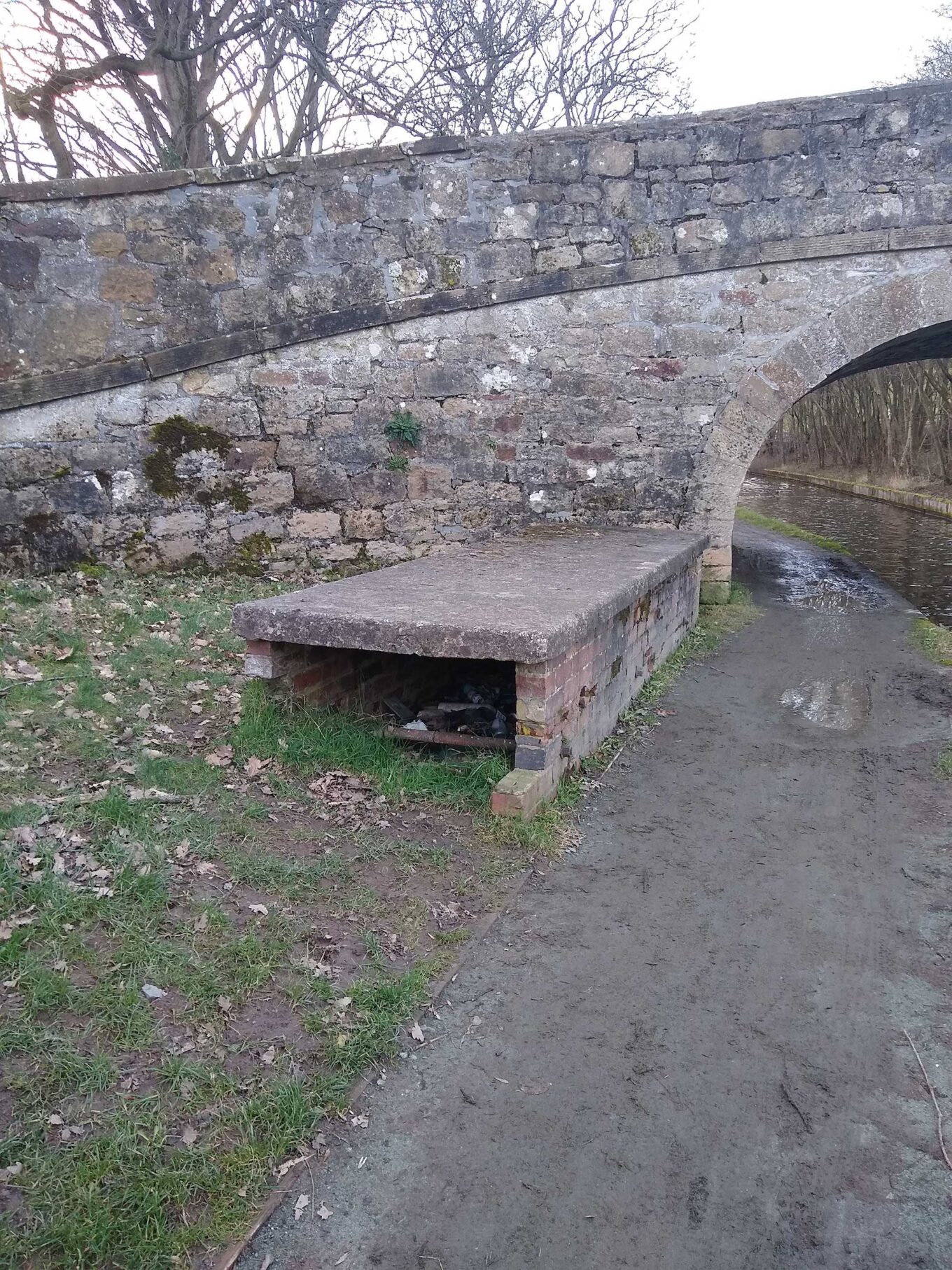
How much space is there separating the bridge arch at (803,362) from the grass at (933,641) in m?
1.71

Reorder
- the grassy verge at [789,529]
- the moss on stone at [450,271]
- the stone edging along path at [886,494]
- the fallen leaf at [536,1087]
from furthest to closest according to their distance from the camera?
the stone edging along path at [886,494]
the grassy verge at [789,529]
the moss on stone at [450,271]
the fallen leaf at [536,1087]

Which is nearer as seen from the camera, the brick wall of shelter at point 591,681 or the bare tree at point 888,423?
the brick wall of shelter at point 591,681

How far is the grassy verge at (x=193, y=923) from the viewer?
198 centimetres

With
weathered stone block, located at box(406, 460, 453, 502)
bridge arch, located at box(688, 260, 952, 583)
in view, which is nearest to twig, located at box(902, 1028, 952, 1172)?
bridge arch, located at box(688, 260, 952, 583)

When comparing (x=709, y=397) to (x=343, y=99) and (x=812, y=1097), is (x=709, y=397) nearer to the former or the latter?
(x=812, y=1097)

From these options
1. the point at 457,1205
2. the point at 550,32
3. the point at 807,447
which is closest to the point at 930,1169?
the point at 457,1205

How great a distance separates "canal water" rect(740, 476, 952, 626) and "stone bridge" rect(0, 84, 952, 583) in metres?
3.40

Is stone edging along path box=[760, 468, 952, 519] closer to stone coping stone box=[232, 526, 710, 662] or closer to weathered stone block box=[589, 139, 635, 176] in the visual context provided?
weathered stone block box=[589, 139, 635, 176]

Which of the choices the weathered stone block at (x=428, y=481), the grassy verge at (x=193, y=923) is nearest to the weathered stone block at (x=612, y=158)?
the weathered stone block at (x=428, y=481)

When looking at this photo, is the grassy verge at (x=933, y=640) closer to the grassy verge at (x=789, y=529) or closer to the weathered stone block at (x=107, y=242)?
the grassy verge at (x=789, y=529)

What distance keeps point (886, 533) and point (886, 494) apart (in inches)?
260

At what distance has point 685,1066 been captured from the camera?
2410mm

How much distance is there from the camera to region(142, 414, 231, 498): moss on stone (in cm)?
726

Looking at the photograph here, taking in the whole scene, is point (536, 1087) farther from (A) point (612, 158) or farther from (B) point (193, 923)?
(A) point (612, 158)
